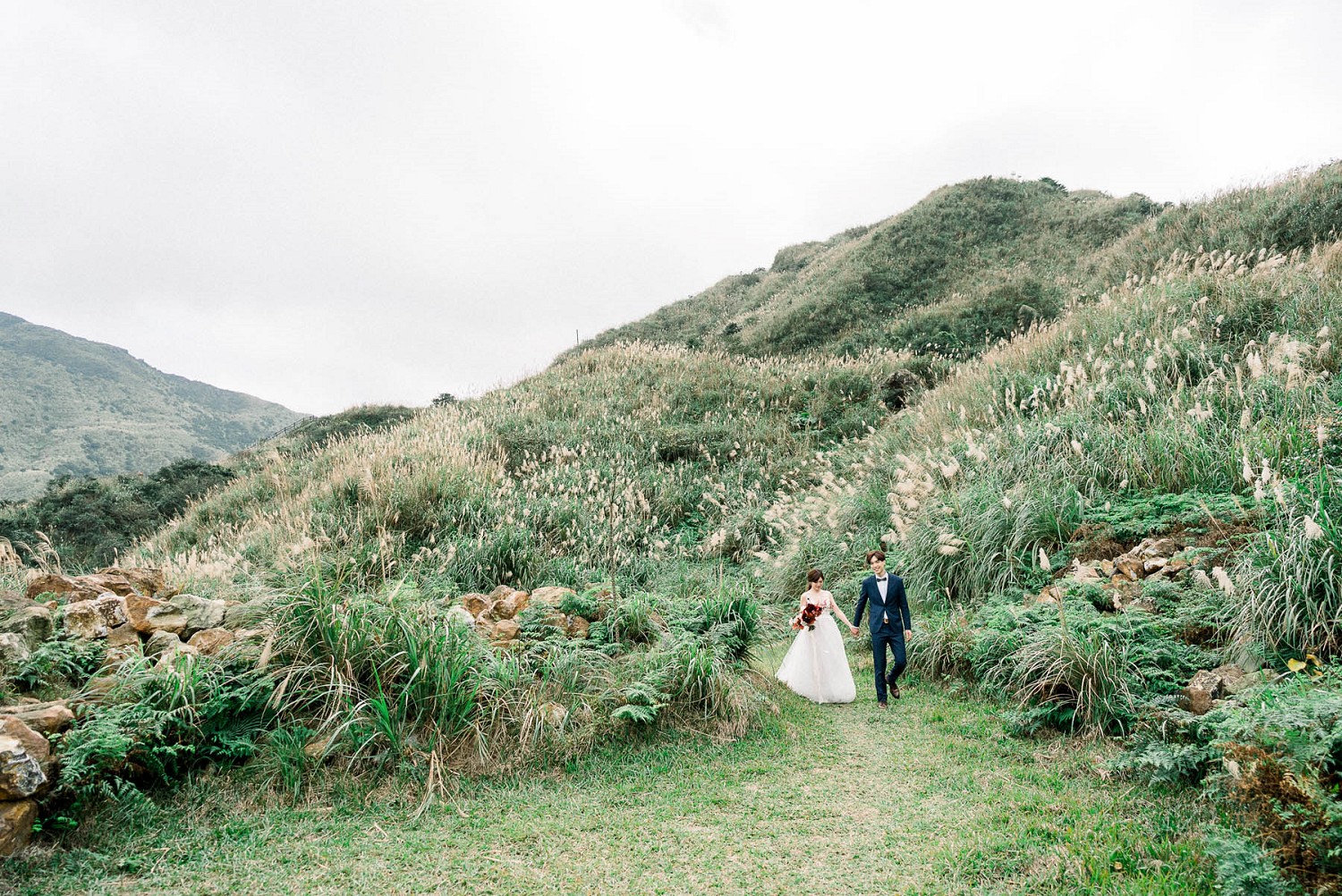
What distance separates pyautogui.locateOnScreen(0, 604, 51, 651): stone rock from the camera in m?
4.22

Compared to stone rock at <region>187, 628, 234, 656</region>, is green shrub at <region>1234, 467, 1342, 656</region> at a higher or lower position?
higher

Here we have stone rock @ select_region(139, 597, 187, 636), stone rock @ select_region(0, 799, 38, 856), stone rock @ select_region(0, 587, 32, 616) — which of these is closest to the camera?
stone rock @ select_region(0, 799, 38, 856)

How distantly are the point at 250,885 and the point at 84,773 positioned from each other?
1.13 m

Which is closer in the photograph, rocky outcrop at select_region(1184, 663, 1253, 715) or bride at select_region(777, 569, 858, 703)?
rocky outcrop at select_region(1184, 663, 1253, 715)

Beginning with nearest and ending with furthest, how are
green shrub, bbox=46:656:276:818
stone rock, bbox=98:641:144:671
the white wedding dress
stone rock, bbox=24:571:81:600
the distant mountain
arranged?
green shrub, bbox=46:656:276:818 < stone rock, bbox=98:641:144:671 < stone rock, bbox=24:571:81:600 < the white wedding dress < the distant mountain

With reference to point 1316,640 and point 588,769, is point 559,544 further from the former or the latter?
point 1316,640

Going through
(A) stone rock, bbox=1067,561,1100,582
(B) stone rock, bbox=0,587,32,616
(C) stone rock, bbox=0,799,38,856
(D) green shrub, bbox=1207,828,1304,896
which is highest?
(A) stone rock, bbox=1067,561,1100,582

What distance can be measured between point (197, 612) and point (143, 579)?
43.9 inches

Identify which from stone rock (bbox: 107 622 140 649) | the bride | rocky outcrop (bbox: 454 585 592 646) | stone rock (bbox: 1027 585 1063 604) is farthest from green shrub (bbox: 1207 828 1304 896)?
stone rock (bbox: 107 622 140 649)

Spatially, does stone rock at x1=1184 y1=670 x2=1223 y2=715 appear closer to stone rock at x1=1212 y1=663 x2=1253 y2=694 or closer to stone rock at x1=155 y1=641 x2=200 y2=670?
stone rock at x1=1212 y1=663 x2=1253 y2=694

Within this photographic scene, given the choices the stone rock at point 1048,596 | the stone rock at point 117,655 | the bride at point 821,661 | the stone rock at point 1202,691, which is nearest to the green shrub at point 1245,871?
the stone rock at point 1202,691

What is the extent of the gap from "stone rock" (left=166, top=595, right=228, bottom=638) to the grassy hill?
1.48 feet

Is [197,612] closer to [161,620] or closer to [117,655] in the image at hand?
[161,620]

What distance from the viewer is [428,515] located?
422 inches
